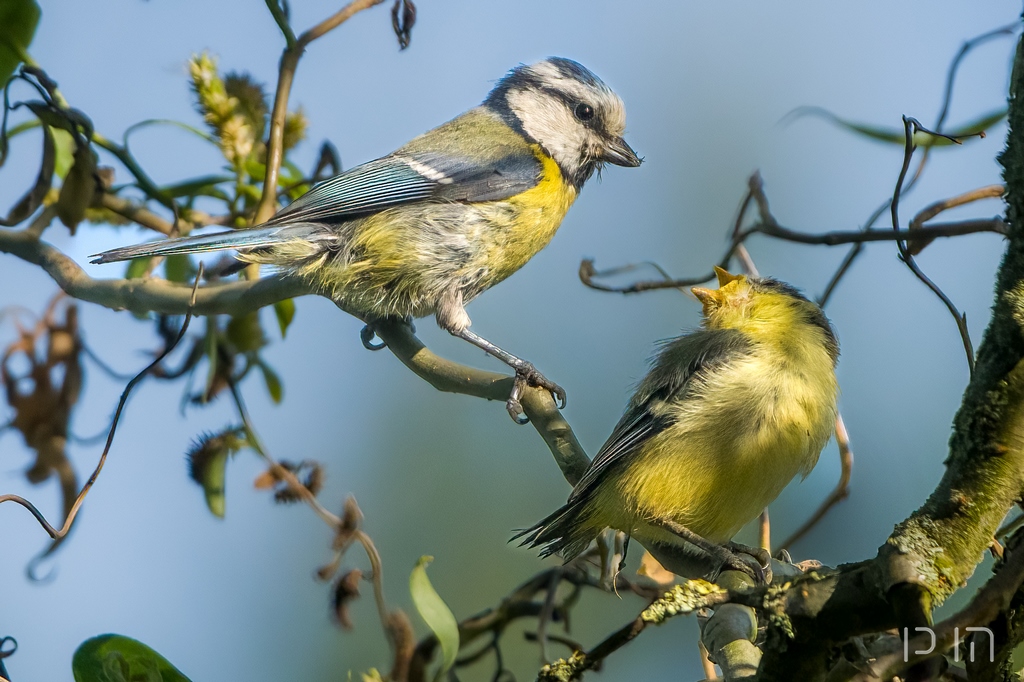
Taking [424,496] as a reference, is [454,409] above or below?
above

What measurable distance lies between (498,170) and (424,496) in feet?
6.97

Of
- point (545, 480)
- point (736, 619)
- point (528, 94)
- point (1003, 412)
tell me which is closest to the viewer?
point (1003, 412)

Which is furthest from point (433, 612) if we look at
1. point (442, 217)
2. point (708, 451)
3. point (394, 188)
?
point (394, 188)

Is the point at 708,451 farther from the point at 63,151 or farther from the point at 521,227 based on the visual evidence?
the point at 63,151

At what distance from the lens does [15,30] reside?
1940 mm

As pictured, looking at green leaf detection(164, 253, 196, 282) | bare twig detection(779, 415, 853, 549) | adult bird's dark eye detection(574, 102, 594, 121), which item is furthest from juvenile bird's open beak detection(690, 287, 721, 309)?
green leaf detection(164, 253, 196, 282)

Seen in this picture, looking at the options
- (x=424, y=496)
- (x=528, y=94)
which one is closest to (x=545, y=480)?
(x=424, y=496)

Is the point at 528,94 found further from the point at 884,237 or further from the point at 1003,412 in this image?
the point at 1003,412

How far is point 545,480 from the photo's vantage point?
13.5 ft

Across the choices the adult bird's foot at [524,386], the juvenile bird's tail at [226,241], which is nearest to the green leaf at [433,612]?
the adult bird's foot at [524,386]

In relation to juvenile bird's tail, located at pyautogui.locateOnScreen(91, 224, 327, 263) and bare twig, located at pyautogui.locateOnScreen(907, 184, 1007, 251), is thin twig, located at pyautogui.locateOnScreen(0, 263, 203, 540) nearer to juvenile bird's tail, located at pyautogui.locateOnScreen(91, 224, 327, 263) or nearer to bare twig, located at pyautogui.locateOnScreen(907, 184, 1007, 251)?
juvenile bird's tail, located at pyautogui.locateOnScreen(91, 224, 327, 263)

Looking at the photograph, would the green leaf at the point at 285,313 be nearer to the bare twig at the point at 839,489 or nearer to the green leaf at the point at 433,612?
the green leaf at the point at 433,612

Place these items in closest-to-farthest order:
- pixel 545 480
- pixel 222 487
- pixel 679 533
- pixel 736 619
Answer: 1. pixel 736 619
2. pixel 679 533
3. pixel 222 487
4. pixel 545 480

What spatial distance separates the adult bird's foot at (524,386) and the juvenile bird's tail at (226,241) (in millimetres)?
671
